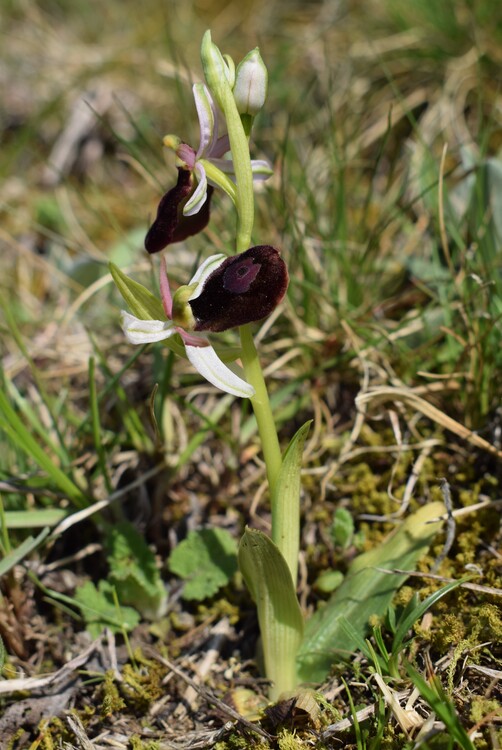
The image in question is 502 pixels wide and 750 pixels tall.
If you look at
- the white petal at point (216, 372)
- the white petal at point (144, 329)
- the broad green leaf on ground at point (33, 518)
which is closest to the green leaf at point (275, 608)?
the white petal at point (216, 372)

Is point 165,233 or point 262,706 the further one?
point 262,706

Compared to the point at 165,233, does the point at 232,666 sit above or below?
below

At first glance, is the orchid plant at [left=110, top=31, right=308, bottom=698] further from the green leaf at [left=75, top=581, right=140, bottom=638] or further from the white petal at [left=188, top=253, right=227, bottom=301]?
the green leaf at [left=75, top=581, right=140, bottom=638]

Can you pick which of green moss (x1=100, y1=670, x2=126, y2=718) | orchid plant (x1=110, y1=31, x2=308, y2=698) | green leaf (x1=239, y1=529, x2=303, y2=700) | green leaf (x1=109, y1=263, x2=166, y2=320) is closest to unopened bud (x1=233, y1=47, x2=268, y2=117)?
orchid plant (x1=110, y1=31, x2=308, y2=698)

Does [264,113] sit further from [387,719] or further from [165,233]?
[387,719]

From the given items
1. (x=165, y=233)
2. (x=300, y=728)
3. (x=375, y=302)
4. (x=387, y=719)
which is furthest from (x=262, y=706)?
(x=375, y=302)

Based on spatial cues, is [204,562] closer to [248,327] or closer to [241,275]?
[248,327]
